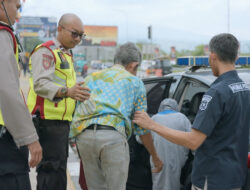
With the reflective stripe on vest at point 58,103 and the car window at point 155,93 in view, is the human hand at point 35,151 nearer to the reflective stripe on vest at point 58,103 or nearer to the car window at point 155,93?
the reflective stripe on vest at point 58,103

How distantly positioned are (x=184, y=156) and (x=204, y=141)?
1.61 m

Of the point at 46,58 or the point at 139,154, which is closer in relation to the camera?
the point at 46,58

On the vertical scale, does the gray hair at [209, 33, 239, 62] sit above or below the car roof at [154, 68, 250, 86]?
above

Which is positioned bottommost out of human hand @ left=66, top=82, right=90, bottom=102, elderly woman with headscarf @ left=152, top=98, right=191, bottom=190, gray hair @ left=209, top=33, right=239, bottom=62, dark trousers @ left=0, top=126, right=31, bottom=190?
elderly woman with headscarf @ left=152, top=98, right=191, bottom=190

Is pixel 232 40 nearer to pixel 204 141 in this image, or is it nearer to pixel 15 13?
pixel 204 141

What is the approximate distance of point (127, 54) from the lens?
311 centimetres

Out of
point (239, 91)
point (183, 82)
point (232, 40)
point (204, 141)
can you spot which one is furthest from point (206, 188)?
point (183, 82)

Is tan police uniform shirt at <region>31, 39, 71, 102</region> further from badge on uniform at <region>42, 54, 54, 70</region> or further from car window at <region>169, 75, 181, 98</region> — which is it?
car window at <region>169, 75, 181, 98</region>

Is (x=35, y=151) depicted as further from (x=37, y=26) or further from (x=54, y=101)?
(x=37, y=26)

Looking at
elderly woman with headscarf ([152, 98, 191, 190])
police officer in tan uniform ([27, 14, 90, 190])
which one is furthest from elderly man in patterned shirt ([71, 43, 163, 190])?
elderly woman with headscarf ([152, 98, 191, 190])

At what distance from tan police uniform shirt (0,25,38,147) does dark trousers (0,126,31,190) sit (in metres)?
0.13

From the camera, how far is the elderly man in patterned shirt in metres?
2.93

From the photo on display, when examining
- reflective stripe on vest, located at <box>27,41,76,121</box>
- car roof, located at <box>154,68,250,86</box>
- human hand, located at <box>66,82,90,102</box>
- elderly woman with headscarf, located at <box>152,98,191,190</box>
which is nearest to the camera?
human hand, located at <box>66,82,90,102</box>

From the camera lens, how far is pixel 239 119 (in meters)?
2.42
